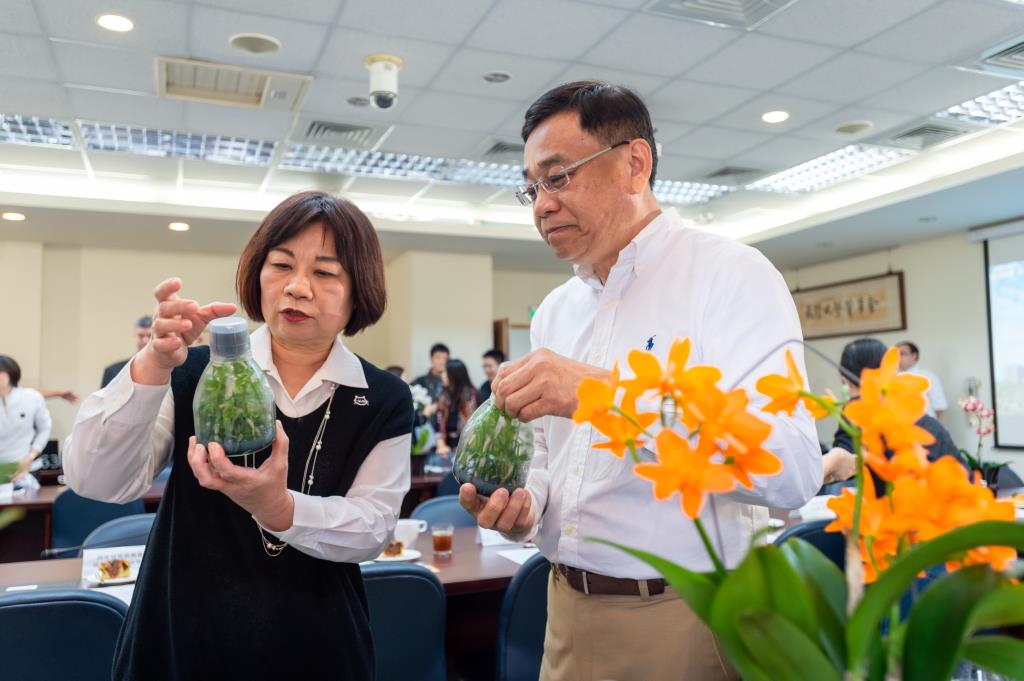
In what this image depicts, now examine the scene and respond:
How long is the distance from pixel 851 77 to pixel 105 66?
14.1 ft

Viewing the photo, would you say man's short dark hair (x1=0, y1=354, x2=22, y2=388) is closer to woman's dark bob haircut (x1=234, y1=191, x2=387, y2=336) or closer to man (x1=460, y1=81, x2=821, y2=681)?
woman's dark bob haircut (x1=234, y1=191, x2=387, y2=336)

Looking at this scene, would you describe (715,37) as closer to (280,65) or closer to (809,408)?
(280,65)

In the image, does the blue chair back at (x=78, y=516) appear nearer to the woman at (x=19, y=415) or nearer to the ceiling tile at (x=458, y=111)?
the woman at (x=19, y=415)

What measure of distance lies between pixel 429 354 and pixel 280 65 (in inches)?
188

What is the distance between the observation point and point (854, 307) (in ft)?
30.1

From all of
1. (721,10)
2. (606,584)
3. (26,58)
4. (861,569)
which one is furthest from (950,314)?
(861,569)

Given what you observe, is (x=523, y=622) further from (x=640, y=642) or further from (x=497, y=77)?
(x=497, y=77)

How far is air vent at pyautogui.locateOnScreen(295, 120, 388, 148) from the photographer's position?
5441 mm

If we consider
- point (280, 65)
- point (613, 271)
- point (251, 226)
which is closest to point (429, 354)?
point (251, 226)

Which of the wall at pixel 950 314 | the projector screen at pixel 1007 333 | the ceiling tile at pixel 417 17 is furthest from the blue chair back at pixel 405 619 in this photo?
the projector screen at pixel 1007 333

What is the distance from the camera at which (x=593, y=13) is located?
3.87 metres

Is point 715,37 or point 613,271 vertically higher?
point 715,37

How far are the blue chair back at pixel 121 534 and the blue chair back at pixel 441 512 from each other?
1.04 metres

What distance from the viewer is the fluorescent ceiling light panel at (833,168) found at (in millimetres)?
6191
